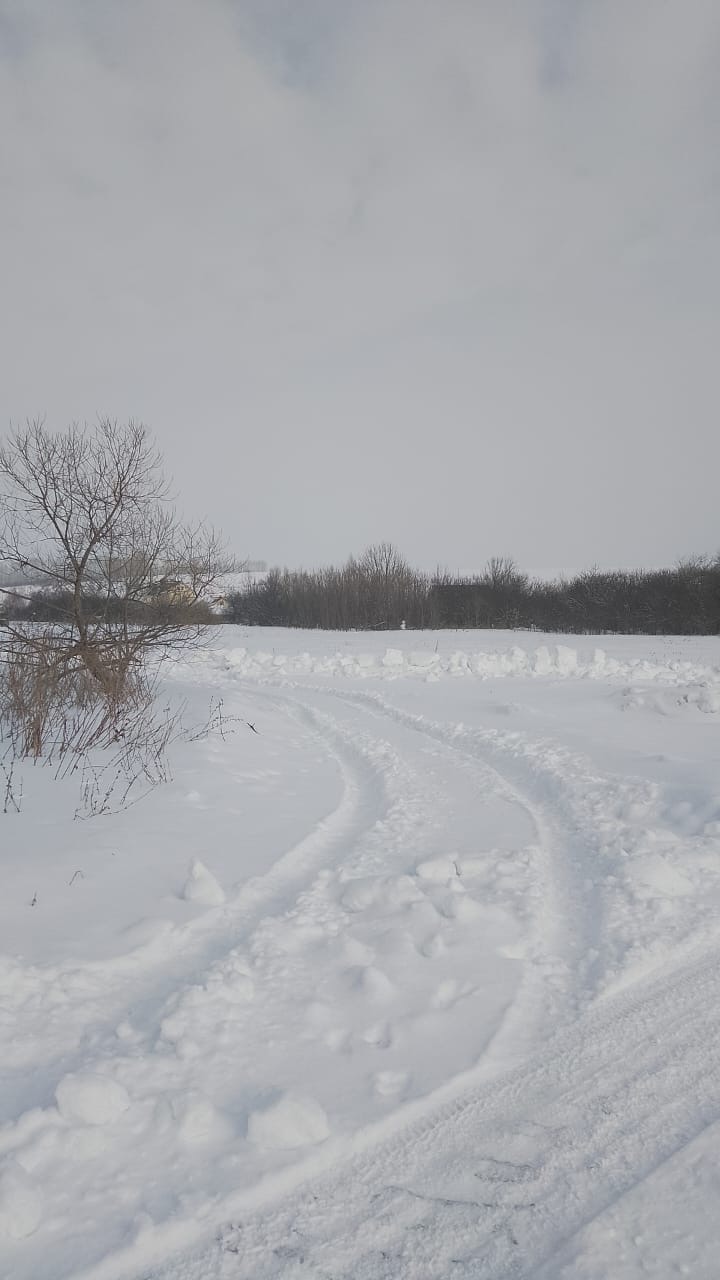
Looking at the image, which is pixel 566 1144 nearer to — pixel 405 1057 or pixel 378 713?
pixel 405 1057

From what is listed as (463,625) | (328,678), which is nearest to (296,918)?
(328,678)

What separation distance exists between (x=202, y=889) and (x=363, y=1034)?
1686mm

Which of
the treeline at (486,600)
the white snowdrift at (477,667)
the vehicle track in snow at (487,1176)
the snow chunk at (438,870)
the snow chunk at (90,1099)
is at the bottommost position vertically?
the vehicle track in snow at (487,1176)

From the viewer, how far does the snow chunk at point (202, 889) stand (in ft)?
13.9

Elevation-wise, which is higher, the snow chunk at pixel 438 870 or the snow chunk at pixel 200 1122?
the snow chunk at pixel 438 870

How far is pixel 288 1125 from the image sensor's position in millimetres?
2344

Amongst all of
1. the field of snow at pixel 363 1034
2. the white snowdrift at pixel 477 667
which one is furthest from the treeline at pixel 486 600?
the field of snow at pixel 363 1034

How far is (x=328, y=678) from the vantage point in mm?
17156

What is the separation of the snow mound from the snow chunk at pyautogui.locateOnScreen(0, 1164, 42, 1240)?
0.66 meters

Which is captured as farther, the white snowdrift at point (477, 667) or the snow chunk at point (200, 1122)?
the white snowdrift at point (477, 667)

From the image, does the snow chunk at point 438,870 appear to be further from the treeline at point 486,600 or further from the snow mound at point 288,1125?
the treeline at point 486,600

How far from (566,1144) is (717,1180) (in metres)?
0.46

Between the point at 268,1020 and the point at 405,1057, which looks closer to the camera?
the point at 405,1057

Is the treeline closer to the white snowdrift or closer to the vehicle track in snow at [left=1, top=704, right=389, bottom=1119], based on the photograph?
the white snowdrift
